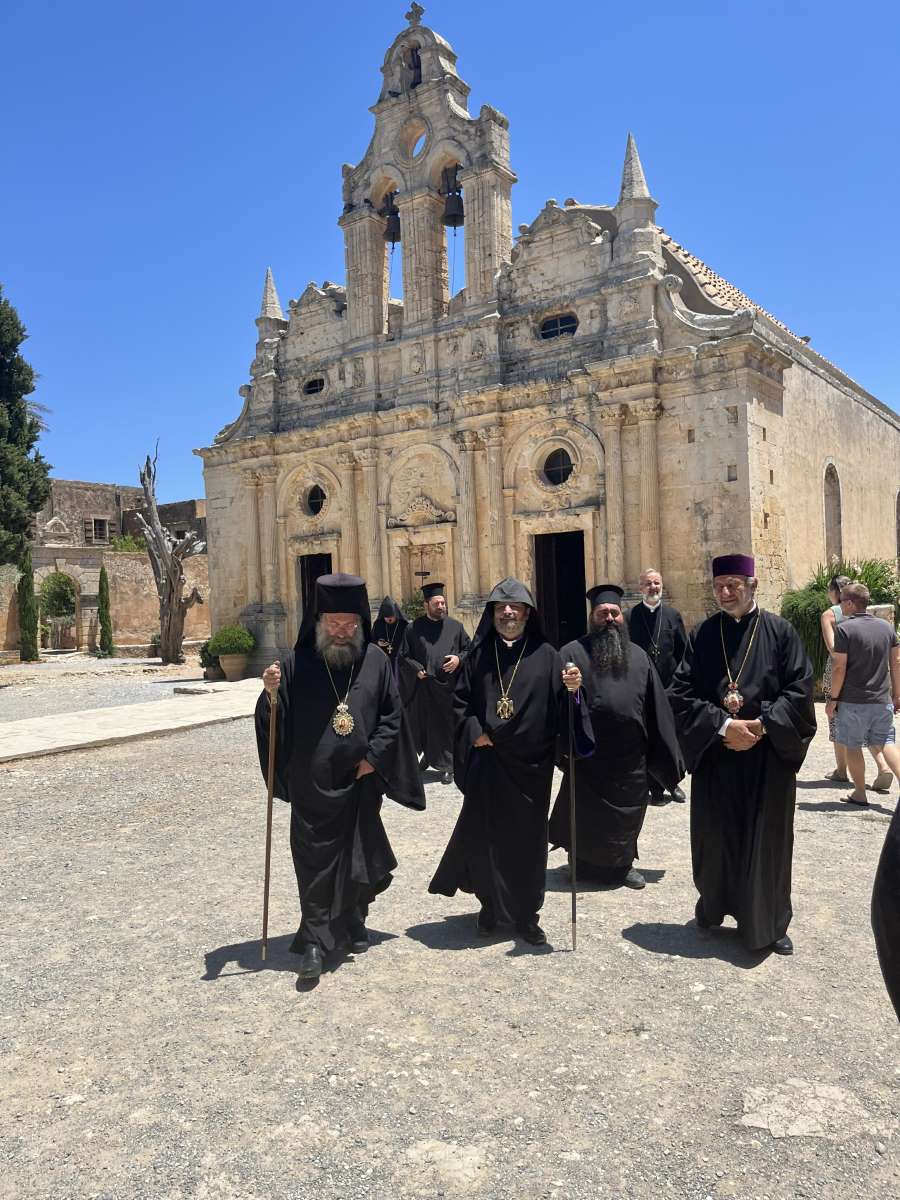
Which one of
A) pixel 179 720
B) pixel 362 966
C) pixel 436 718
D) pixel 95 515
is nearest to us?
pixel 362 966

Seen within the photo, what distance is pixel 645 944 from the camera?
426 centimetres

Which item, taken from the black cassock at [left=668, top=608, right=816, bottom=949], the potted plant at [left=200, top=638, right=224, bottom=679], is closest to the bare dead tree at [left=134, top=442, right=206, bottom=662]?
the potted plant at [left=200, top=638, right=224, bottom=679]

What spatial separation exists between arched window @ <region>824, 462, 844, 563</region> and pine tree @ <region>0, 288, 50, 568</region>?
56.8 ft

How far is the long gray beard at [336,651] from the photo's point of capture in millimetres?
4449

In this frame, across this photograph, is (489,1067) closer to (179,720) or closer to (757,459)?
(179,720)

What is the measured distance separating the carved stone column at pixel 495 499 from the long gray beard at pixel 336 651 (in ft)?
39.3

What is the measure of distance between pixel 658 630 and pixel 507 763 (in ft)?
12.6

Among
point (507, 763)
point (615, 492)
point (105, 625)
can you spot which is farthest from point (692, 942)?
point (105, 625)

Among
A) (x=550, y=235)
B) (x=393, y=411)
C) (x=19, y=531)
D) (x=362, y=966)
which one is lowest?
(x=362, y=966)

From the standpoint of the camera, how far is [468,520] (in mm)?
16750

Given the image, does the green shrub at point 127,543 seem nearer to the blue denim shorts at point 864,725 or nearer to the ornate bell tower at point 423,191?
the ornate bell tower at point 423,191

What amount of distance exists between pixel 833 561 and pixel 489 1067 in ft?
52.2

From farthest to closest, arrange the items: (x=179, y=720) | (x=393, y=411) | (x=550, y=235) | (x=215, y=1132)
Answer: (x=393, y=411) < (x=550, y=235) < (x=179, y=720) < (x=215, y=1132)

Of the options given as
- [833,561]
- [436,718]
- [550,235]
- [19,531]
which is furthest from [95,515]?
[436,718]
